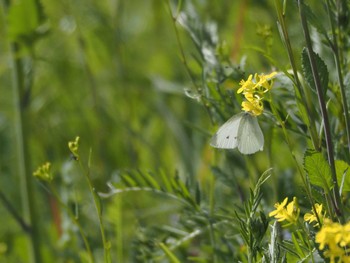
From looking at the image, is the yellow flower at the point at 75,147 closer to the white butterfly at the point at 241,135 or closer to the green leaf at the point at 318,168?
the white butterfly at the point at 241,135

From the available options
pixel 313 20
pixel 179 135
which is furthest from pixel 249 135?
pixel 179 135

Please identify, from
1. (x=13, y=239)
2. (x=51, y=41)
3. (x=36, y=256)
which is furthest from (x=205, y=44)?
(x=51, y=41)

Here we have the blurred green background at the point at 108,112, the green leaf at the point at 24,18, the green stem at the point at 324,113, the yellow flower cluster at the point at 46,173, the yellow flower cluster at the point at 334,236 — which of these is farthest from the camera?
the blurred green background at the point at 108,112

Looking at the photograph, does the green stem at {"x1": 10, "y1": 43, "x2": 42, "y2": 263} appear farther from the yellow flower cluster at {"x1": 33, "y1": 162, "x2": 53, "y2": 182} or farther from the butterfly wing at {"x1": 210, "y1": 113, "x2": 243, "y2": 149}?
the butterfly wing at {"x1": 210, "y1": 113, "x2": 243, "y2": 149}

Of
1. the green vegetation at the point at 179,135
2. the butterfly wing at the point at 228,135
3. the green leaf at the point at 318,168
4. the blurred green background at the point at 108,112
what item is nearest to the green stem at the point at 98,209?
the green vegetation at the point at 179,135

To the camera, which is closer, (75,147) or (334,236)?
(334,236)

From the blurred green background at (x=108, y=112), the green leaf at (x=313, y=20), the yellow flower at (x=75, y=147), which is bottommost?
the blurred green background at (x=108, y=112)

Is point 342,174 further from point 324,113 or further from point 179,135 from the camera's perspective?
point 179,135
